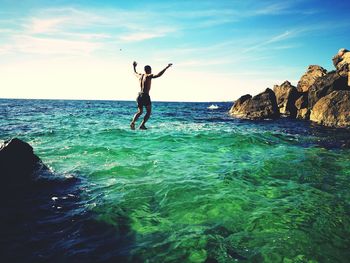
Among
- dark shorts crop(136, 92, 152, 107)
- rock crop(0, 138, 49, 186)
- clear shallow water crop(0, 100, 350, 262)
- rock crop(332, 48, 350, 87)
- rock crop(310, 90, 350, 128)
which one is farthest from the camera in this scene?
rock crop(332, 48, 350, 87)

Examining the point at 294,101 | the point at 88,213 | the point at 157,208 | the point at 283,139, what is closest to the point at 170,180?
the point at 157,208

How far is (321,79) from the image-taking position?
2745 centimetres

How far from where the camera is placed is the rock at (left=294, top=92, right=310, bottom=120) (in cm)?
2842

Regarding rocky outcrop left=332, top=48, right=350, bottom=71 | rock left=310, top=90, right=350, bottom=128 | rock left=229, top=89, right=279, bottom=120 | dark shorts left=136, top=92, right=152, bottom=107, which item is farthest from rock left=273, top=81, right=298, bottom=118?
dark shorts left=136, top=92, right=152, bottom=107

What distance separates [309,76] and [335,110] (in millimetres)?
13278

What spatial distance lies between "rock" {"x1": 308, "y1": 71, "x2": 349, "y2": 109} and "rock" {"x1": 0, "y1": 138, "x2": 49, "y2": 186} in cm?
2613

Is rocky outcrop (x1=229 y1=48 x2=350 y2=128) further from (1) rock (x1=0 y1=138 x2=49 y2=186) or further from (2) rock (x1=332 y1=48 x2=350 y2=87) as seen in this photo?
(1) rock (x1=0 y1=138 x2=49 y2=186)

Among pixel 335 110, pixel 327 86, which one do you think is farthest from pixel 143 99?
pixel 327 86

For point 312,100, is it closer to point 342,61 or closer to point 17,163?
point 342,61

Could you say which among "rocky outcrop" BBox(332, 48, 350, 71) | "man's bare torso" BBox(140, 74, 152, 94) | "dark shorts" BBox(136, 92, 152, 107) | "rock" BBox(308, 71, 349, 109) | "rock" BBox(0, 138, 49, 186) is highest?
"rocky outcrop" BBox(332, 48, 350, 71)

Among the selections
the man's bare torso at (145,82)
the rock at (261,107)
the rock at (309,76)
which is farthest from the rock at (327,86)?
the man's bare torso at (145,82)

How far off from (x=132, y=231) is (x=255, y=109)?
27917 millimetres

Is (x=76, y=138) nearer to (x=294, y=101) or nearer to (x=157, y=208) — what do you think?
(x=157, y=208)

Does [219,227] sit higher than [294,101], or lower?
lower
